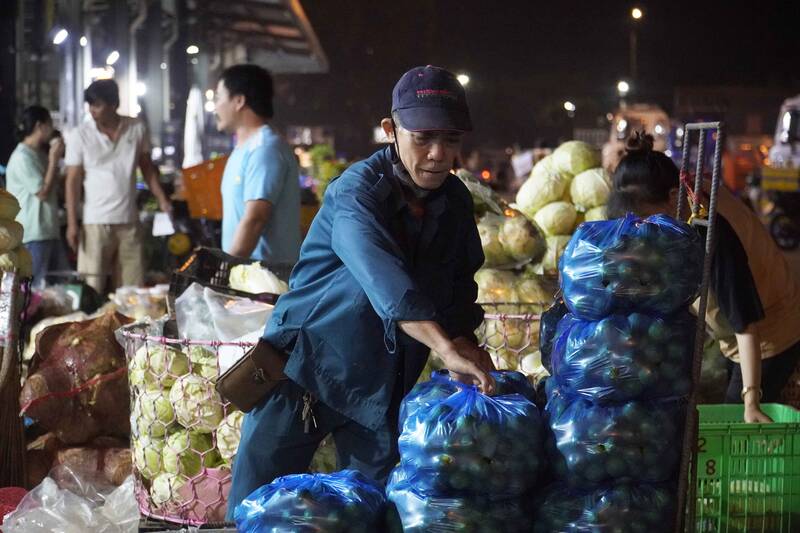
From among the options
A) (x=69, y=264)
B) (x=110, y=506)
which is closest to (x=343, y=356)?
(x=110, y=506)

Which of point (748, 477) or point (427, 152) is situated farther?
point (748, 477)

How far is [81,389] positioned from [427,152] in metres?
2.97

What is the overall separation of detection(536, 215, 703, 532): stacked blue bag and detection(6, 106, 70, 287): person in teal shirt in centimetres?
762

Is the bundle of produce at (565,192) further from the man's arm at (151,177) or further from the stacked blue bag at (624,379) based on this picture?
the man's arm at (151,177)

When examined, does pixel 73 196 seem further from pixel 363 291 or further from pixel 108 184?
pixel 363 291

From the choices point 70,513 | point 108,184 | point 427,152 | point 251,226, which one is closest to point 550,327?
point 427,152

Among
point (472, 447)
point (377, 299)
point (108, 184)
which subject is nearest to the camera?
point (472, 447)

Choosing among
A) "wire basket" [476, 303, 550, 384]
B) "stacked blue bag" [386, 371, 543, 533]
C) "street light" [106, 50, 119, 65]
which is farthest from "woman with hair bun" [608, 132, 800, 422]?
"street light" [106, 50, 119, 65]

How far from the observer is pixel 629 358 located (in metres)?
2.81

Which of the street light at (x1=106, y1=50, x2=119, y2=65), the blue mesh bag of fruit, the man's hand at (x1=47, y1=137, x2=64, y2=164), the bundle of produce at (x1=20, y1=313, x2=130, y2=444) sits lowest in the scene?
the bundle of produce at (x1=20, y1=313, x2=130, y2=444)

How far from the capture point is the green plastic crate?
3.52 meters

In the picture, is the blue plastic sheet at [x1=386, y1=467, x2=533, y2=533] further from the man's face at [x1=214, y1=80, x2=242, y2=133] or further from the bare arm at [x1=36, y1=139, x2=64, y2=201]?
the bare arm at [x1=36, y1=139, x2=64, y2=201]

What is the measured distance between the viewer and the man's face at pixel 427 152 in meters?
3.21

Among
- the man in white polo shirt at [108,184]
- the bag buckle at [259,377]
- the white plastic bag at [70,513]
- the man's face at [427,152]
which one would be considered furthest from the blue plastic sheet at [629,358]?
the man in white polo shirt at [108,184]
